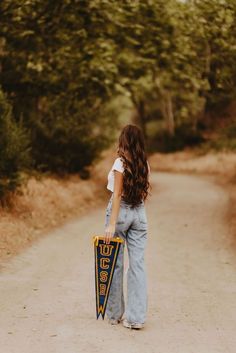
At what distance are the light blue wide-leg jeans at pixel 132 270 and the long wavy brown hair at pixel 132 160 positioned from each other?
0.62ft

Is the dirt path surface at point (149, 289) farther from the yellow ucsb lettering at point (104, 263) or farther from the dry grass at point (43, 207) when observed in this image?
the yellow ucsb lettering at point (104, 263)

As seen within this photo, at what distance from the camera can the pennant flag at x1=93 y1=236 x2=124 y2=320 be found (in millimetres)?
6055

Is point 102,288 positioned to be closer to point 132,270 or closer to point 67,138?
point 132,270

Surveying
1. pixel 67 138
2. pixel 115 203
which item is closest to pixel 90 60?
pixel 67 138

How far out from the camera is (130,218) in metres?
6.18

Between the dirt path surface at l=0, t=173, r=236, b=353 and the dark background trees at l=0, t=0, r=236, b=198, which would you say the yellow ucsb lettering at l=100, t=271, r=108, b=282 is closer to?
the dirt path surface at l=0, t=173, r=236, b=353

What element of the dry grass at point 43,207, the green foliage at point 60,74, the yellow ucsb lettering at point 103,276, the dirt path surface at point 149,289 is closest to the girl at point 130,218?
the yellow ucsb lettering at point 103,276

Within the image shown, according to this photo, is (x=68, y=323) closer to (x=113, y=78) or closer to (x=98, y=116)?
(x=113, y=78)

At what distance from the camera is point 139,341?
577 centimetres

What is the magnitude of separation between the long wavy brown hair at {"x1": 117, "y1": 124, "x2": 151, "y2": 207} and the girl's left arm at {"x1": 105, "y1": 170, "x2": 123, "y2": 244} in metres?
0.07

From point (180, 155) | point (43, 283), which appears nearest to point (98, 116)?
point (43, 283)

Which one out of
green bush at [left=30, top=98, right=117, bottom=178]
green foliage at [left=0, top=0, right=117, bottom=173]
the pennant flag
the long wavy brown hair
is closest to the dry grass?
green bush at [left=30, top=98, right=117, bottom=178]

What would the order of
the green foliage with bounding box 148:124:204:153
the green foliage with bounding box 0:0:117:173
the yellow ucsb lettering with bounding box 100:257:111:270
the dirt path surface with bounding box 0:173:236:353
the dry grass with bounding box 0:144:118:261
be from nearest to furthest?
the dirt path surface with bounding box 0:173:236:353
the yellow ucsb lettering with bounding box 100:257:111:270
the dry grass with bounding box 0:144:118:261
the green foliage with bounding box 0:0:117:173
the green foliage with bounding box 148:124:204:153

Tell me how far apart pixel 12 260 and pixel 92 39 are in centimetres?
699
